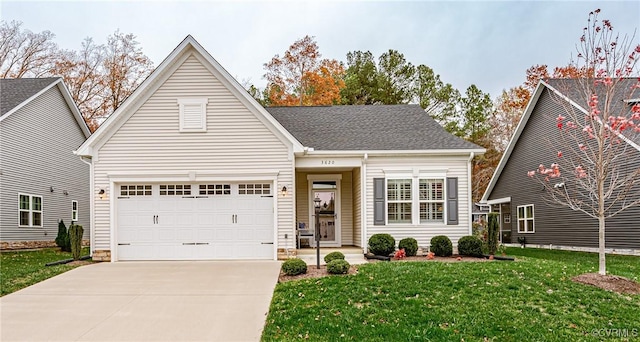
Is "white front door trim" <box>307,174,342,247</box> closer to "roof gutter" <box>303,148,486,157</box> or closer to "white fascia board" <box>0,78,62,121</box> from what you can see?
"roof gutter" <box>303,148,486,157</box>

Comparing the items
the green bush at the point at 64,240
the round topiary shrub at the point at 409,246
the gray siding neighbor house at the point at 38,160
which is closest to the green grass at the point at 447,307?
the round topiary shrub at the point at 409,246

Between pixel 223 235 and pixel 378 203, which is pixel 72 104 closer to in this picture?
pixel 223 235

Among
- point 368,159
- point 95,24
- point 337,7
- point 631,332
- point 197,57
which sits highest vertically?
point 95,24

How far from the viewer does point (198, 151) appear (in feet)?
45.1

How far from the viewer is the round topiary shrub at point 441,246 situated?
13.7 m

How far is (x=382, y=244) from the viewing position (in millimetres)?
13625

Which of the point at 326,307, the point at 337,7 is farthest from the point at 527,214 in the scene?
the point at 326,307

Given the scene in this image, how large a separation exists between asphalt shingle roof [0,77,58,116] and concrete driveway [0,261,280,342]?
9476 millimetres

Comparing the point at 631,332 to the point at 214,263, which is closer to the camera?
the point at 631,332

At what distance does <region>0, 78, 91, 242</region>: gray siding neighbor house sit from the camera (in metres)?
17.8

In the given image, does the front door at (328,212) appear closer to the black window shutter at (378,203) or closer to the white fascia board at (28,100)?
the black window shutter at (378,203)

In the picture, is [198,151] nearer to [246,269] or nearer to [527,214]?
[246,269]

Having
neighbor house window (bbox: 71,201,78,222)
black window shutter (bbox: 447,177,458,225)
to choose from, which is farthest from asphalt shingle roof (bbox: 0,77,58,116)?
black window shutter (bbox: 447,177,458,225)

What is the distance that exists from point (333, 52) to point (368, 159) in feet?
59.1
